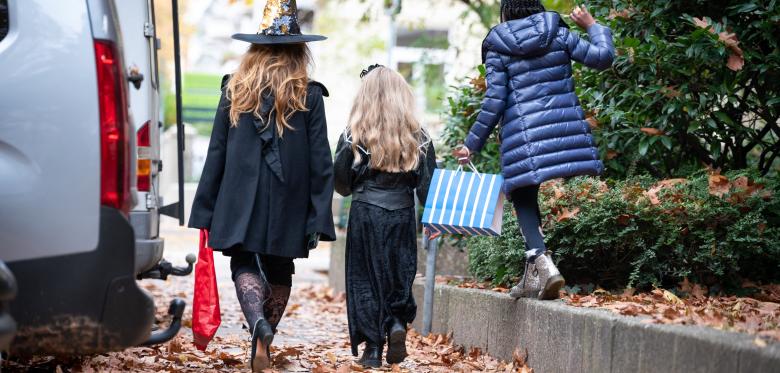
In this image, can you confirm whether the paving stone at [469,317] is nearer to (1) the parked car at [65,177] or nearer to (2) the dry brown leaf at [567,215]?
(2) the dry brown leaf at [567,215]

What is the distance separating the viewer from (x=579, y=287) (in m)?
6.18

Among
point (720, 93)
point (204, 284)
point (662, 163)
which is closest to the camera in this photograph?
point (204, 284)

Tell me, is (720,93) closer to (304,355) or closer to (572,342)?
(572,342)

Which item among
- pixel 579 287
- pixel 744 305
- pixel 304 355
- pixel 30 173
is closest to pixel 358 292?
pixel 304 355

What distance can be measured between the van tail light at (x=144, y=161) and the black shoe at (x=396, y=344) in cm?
169

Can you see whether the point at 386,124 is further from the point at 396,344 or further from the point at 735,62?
the point at 735,62

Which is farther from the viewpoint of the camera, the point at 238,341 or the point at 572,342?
the point at 238,341

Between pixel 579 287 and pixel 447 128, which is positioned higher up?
pixel 447 128

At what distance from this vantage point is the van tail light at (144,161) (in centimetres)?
488

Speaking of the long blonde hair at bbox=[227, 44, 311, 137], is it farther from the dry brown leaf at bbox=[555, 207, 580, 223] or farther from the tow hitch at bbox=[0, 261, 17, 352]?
the tow hitch at bbox=[0, 261, 17, 352]

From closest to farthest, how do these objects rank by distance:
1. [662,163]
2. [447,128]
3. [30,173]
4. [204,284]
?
[30,173] → [204,284] → [662,163] → [447,128]

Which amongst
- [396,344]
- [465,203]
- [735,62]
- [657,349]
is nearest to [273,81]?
→ [465,203]

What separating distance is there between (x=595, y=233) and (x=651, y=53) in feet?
4.28

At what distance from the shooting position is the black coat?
18.4ft
